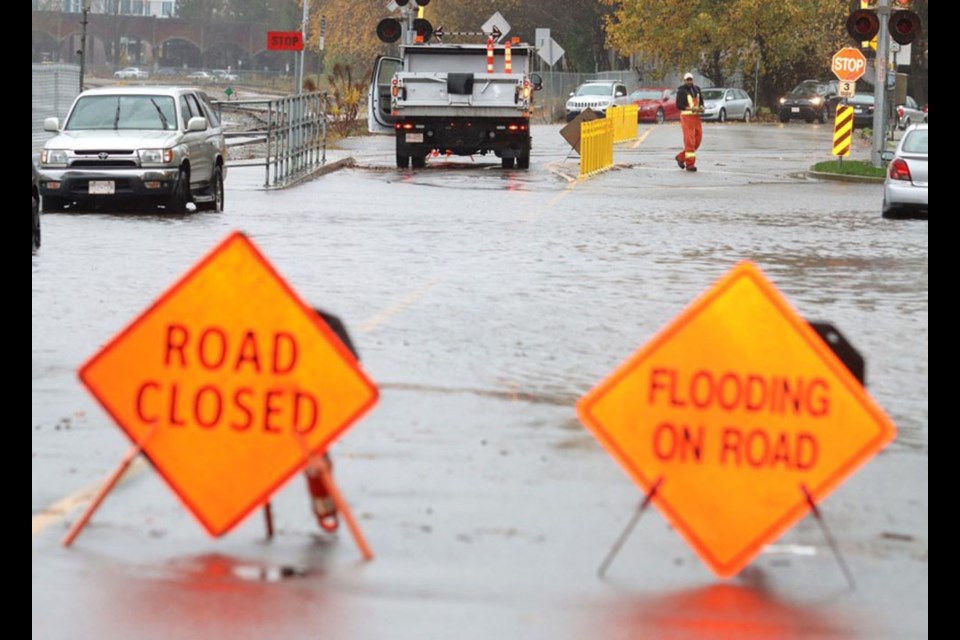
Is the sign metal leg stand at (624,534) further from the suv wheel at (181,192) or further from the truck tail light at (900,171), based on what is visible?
the truck tail light at (900,171)

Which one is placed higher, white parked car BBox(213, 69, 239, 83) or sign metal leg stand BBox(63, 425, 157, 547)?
white parked car BBox(213, 69, 239, 83)

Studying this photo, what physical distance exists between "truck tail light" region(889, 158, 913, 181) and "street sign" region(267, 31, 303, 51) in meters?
17.7

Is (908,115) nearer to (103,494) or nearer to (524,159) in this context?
(524,159)

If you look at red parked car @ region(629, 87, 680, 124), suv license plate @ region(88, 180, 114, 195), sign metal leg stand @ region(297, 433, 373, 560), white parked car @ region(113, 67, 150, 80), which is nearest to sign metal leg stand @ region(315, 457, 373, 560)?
sign metal leg stand @ region(297, 433, 373, 560)

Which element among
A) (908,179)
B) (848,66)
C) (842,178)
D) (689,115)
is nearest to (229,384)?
(908,179)

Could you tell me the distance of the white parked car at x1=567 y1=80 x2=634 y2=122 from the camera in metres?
74.6

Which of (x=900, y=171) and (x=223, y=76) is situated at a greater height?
(x=223, y=76)

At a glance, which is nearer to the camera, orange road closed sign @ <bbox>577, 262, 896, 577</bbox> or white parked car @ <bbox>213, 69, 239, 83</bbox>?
orange road closed sign @ <bbox>577, 262, 896, 577</bbox>

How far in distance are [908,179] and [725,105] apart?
52385 mm

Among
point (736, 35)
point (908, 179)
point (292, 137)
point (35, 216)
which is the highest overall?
point (736, 35)

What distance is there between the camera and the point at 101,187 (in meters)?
26.6

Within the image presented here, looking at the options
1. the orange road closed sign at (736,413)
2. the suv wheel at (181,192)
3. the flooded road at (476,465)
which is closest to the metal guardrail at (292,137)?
the suv wheel at (181,192)

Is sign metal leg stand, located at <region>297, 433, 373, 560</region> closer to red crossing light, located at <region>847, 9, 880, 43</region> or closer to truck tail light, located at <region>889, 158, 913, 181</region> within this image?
truck tail light, located at <region>889, 158, 913, 181</region>

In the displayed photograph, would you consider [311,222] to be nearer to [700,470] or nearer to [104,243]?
[104,243]
